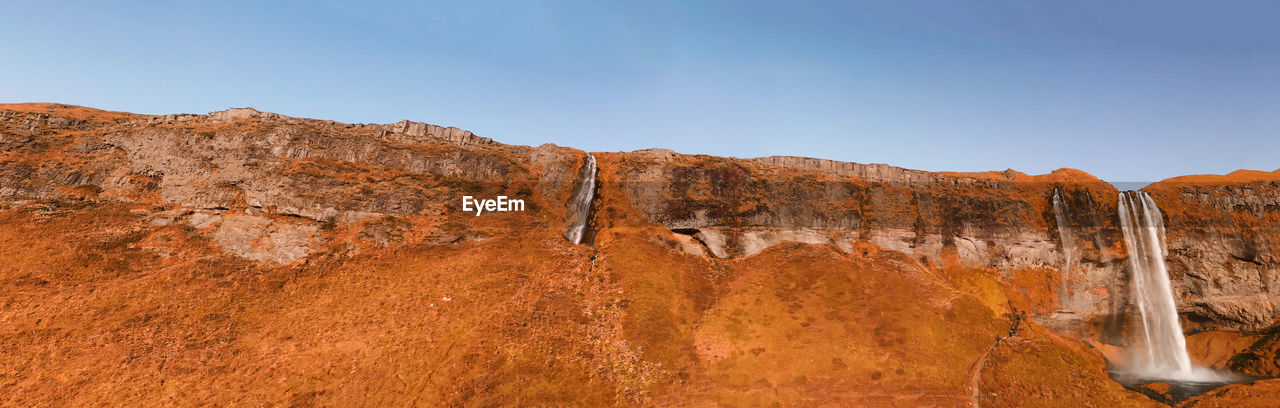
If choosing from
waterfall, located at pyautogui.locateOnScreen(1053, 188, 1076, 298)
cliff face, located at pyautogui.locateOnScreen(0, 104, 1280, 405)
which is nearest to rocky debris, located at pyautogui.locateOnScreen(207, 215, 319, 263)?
cliff face, located at pyautogui.locateOnScreen(0, 104, 1280, 405)

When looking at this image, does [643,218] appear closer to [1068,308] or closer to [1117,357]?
[1068,308]

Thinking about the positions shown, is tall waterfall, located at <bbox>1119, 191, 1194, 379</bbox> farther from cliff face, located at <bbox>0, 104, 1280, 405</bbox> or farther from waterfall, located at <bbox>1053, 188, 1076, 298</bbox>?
waterfall, located at <bbox>1053, 188, 1076, 298</bbox>

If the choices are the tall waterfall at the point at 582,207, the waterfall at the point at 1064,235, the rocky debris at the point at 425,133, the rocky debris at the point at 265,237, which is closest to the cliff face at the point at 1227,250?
the waterfall at the point at 1064,235

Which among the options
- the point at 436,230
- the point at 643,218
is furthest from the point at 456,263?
the point at 643,218

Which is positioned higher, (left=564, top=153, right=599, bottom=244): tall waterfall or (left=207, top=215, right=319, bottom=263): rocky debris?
(left=564, top=153, right=599, bottom=244): tall waterfall

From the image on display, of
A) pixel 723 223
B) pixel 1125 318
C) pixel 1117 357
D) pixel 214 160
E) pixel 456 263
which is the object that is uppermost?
pixel 214 160

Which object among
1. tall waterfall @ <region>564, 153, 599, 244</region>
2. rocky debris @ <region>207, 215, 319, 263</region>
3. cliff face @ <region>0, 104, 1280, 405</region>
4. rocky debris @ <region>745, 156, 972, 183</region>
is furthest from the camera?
rocky debris @ <region>745, 156, 972, 183</region>
